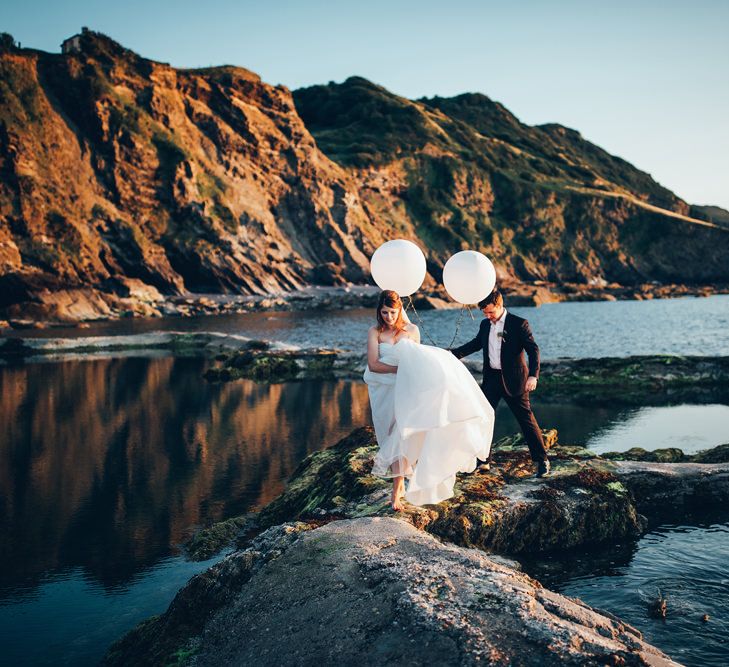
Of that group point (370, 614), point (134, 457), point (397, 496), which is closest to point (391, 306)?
point (397, 496)

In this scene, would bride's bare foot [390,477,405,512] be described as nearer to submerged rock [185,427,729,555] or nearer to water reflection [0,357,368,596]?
submerged rock [185,427,729,555]

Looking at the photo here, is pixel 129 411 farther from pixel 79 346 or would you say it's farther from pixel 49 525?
pixel 79 346

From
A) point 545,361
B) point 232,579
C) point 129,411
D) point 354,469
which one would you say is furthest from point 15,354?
point 232,579

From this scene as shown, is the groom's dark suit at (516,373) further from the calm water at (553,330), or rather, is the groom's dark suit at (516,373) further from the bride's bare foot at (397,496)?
the calm water at (553,330)

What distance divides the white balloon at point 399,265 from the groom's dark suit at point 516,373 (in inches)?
43.8

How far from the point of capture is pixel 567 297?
11219 centimetres

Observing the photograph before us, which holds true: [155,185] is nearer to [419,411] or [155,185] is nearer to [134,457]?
[134,457]

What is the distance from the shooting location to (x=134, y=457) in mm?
12273

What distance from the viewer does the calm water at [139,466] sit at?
6355 millimetres

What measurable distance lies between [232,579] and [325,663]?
171cm

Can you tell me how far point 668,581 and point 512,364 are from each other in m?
3.10

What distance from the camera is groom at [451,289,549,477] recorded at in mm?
8180

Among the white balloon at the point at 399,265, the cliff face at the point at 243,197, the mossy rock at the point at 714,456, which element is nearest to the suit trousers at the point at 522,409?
the white balloon at the point at 399,265

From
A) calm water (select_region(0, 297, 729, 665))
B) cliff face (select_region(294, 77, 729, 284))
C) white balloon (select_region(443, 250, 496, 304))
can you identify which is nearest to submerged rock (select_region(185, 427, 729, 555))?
calm water (select_region(0, 297, 729, 665))
